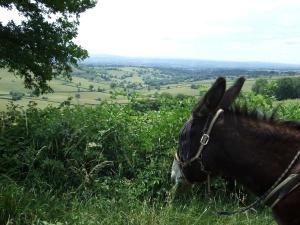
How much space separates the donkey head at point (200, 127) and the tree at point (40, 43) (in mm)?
8872

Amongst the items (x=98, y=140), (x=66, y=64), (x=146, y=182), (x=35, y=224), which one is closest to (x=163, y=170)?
(x=146, y=182)

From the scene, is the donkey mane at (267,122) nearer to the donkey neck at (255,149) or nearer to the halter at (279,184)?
the donkey neck at (255,149)

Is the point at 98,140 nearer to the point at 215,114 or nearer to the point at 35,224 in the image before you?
the point at 35,224

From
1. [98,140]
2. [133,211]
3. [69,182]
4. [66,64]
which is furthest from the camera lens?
[66,64]

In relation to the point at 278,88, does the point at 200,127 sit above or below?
above

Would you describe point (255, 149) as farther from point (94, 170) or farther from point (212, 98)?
point (94, 170)

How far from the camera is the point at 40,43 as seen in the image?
491 inches

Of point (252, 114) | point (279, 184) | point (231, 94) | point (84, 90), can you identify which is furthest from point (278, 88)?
point (84, 90)

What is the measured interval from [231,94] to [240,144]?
17.4 inches

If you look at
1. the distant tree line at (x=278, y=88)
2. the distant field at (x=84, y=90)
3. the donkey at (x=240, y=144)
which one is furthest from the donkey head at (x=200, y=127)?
the distant tree line at (x=278, y=88)

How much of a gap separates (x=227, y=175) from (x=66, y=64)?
10827 millimetres

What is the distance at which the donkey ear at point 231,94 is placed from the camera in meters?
3.75

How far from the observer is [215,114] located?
3.77 meters

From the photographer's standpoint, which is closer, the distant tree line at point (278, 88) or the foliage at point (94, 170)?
the foliage at point (94, 170)
